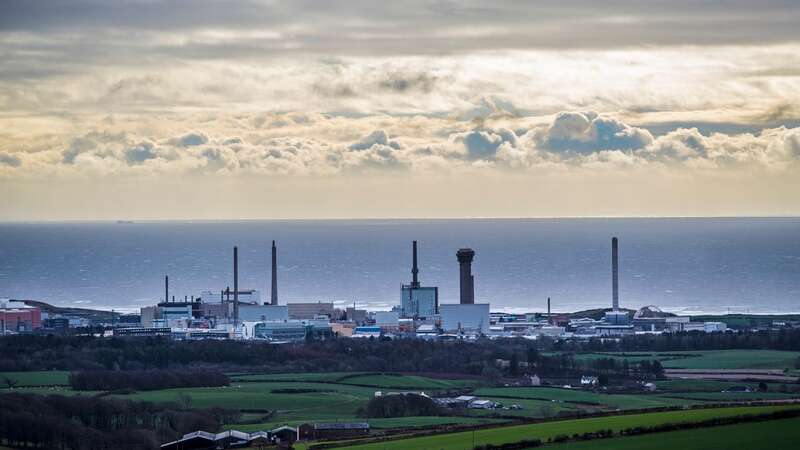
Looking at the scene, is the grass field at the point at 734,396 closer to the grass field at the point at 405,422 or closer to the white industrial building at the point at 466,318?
the grass field at the point at 405,422

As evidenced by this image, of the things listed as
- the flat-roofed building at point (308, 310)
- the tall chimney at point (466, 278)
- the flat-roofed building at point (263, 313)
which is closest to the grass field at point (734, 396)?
the tall chimney at point (466, 278)

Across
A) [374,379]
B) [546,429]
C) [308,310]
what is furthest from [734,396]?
[308,310]

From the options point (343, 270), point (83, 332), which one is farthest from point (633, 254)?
point (83, 332)

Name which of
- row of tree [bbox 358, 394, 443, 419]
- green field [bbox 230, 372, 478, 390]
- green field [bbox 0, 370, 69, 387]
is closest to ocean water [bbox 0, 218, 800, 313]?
green field [bbox 230, 372, 478, 390]

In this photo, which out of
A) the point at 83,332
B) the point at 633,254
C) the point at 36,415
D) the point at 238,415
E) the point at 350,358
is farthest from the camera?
the point at 633,254

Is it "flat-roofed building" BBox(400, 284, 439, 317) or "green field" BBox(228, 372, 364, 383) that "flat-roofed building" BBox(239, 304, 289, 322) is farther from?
"green field" BBox(228, 372, 364, 383)

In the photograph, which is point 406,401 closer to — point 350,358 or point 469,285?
point 350,358
